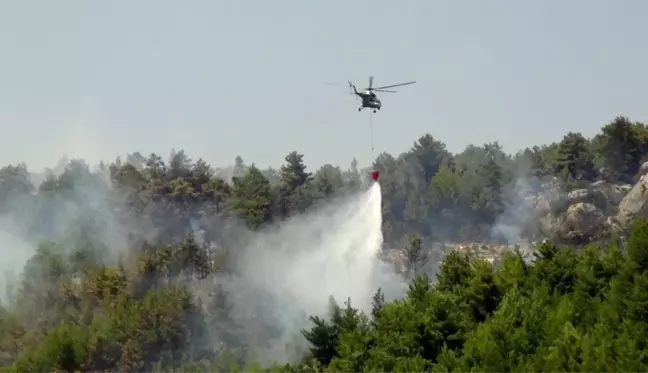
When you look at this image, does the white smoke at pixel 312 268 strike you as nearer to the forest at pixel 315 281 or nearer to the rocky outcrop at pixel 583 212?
the forest at pixel 315 281

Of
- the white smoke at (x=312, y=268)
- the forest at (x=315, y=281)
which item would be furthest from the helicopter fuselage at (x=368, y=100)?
the white smoke at (x=312, y=268)

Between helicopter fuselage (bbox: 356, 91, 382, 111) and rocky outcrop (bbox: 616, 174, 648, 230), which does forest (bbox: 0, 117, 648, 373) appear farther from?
helicopter fuselage (bbox: 356, 91, 382, 111)

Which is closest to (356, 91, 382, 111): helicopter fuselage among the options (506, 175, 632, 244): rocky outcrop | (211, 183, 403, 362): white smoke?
(211, 183, 403, 362): white smoke

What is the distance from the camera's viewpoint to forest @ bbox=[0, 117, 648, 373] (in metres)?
38.7

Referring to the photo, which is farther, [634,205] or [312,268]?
[312,268]

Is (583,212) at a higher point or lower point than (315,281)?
higher

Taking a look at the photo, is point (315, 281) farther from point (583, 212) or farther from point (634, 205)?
point (634, 205)

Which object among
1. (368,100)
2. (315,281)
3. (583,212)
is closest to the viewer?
(368,100)

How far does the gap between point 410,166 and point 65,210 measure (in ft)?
208

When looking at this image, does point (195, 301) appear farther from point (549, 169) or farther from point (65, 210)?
point (549, 169)

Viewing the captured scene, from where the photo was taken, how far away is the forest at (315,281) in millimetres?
38719

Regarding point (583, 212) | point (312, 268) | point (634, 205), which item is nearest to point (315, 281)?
point (312, 268)

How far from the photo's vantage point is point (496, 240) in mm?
107188

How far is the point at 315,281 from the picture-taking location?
80375 millimetres
